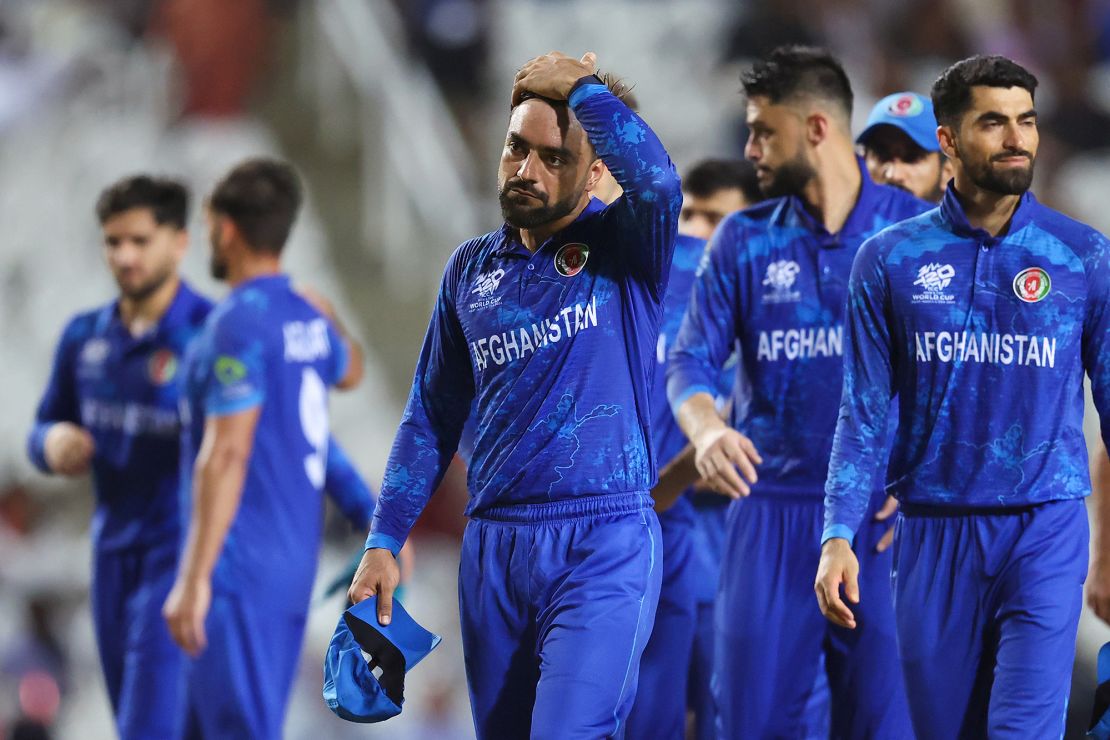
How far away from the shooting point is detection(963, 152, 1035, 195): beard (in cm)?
401

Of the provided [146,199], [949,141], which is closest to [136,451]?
[146,199]

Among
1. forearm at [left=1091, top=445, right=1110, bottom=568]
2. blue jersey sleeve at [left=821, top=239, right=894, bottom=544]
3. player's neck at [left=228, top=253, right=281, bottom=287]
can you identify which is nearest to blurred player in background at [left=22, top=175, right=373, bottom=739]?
player's neck at [left=228, top=253, right=281, bottom=287]

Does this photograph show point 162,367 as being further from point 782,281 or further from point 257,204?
point 782,281

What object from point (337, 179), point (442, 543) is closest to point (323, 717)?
point (442, 543)

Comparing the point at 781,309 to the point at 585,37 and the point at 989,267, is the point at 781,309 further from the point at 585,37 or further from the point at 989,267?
the point at 585,37

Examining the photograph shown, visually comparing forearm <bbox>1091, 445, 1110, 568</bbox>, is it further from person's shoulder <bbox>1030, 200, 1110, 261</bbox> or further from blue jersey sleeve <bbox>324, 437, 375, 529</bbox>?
blue jersey sleeve <bbox>324, 437, 375, 529</bbox>

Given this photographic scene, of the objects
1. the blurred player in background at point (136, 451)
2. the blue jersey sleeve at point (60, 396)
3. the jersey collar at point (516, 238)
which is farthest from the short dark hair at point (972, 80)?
the blue jersey sleeve at point (60, 396)

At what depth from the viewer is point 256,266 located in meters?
6.16

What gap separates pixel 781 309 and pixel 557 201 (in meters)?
1.38

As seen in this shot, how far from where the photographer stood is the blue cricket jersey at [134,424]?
626 cm

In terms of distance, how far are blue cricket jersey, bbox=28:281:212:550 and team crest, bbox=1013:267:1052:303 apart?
3537 mm

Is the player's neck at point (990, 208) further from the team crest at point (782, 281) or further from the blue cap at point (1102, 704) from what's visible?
the blue cap at point (1102, 704)

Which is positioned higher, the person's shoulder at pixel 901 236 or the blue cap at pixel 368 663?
the person's shoulder at pixel 901 236

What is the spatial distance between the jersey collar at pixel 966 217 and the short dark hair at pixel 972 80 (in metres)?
0.20
